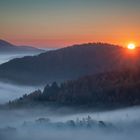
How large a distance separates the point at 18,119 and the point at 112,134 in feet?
175

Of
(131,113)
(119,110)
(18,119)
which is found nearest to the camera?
(131,113)

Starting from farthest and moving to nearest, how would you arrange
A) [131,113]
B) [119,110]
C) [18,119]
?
[18,119], [119,110], [131,113]

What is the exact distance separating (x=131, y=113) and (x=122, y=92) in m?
9.35

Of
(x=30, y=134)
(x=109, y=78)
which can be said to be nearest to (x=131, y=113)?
(x=109, y=78)

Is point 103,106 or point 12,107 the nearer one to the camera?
point 103,106

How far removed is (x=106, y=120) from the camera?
164m

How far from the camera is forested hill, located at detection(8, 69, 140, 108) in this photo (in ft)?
499

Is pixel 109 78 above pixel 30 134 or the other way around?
above

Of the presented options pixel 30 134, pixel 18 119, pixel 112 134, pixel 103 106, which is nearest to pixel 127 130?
pixel 112 134

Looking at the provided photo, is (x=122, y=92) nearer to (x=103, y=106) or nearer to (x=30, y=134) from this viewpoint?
(x=103, y=106)

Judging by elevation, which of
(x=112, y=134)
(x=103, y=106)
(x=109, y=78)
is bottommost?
(x=112, y=134)

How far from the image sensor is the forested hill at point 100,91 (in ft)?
499

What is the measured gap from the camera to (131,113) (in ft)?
495

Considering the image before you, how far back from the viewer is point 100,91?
161 metres
